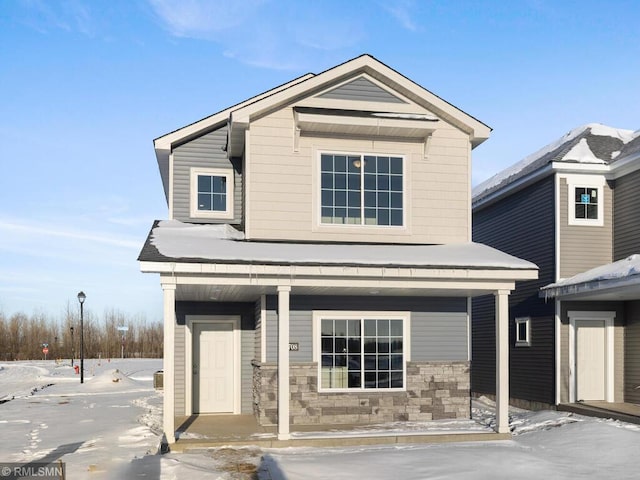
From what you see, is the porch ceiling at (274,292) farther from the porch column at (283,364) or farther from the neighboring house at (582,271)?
the neighboring house at (582,271)

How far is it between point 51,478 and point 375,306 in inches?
269

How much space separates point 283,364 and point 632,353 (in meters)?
8.87

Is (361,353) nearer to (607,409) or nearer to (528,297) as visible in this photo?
(607,409)

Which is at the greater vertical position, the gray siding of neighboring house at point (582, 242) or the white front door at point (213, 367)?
the gray siding of neighboring house at point (582, 242)

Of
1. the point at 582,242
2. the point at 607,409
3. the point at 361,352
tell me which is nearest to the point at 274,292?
the point at 361,352

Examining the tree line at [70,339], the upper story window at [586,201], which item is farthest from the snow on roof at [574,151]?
the tree line at [70,339]

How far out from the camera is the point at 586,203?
51.6 ft

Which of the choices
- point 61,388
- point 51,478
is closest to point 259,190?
point 51,478

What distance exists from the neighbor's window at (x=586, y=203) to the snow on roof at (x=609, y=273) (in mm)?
1270

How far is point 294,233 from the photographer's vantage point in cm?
1296

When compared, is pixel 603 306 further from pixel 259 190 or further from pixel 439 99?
pixel 259 190

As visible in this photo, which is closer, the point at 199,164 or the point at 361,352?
the point at 361,352

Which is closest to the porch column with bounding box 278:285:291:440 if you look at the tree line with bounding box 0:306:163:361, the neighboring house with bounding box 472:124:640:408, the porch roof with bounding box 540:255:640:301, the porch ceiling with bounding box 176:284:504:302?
the porch ceiling with bounding box 176:284:504:302

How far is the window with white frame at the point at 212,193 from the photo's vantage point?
567 inches
